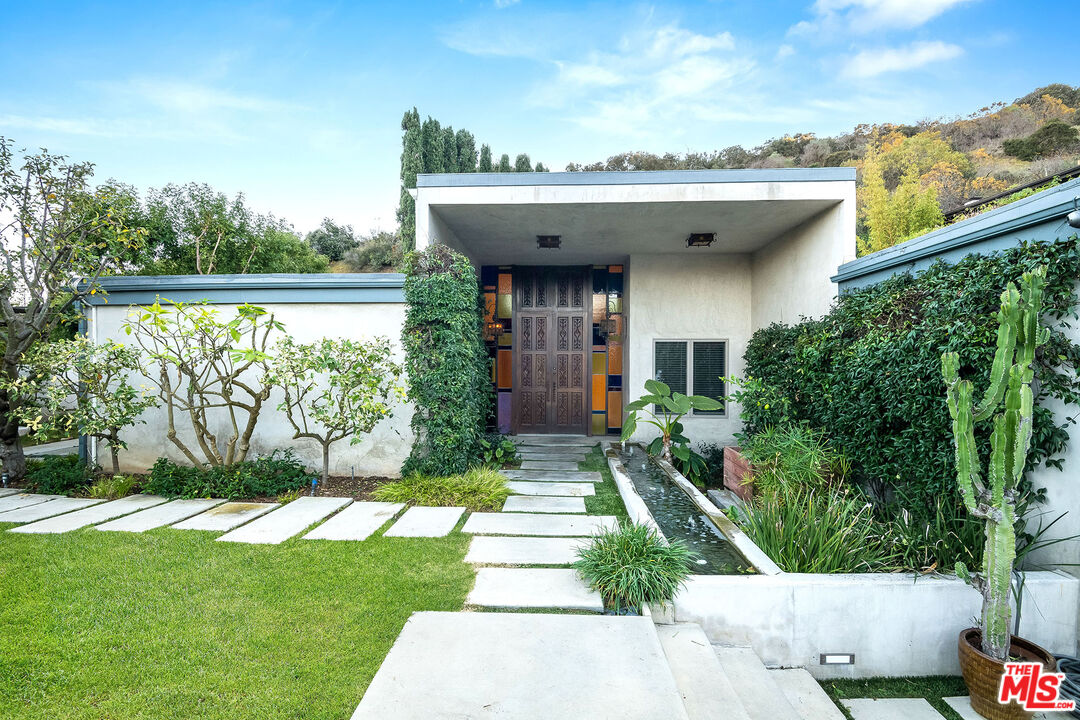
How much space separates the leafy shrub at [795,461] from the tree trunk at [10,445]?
7934mm

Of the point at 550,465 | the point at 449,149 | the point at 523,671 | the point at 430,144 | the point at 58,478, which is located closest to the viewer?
the point at 523,671

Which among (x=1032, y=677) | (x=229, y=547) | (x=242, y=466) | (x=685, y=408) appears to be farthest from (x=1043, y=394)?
(x=242, y=466)

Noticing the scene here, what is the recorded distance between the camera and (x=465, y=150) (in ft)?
54.7

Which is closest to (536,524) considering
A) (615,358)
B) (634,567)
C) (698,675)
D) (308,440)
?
(634,567)

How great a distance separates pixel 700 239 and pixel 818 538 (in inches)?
183

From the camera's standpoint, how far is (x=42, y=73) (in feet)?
28.1

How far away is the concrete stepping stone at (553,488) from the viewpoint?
4.83 m

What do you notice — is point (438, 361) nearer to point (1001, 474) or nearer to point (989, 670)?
point (1001, 474)

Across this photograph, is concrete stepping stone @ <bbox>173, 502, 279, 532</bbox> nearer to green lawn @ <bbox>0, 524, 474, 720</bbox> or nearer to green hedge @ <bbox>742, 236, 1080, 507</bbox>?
Answer: green lawn @ <bbox>0, 524, 474, 720</bbox>

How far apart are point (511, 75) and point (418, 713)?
52.7 ft

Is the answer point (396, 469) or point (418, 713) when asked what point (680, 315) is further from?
point (418, 713)

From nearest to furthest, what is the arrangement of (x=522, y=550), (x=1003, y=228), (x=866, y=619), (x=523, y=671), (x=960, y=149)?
(x=523, y=671) < (x=866, y=619) < (x=1003, y=228) < (x=522, y=550) < (x=960, y=149)

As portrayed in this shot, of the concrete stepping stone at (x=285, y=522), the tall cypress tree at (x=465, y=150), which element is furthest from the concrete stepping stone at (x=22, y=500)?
the tall cypress tree at (x=465, y=150)

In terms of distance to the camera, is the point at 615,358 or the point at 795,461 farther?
the point at 615,358
